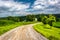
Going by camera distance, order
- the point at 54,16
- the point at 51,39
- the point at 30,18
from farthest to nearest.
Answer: the point at 30,18 < the point at 54,16 < the point at 51,39

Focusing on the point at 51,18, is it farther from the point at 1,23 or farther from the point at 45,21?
the point at 1,23

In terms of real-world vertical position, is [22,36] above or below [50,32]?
above

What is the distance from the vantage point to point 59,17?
7756 cm

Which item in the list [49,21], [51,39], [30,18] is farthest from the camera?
[30,18]

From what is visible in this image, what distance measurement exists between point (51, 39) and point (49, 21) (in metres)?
42.0

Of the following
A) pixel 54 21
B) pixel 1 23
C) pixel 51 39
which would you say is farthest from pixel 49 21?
pixel 51 39

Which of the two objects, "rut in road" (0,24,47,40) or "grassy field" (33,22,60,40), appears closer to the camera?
"grassy field" (33,22,60,40)

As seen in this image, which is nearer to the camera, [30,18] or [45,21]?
[45,21]

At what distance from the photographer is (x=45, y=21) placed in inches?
2896

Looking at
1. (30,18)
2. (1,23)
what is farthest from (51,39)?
(30,18)

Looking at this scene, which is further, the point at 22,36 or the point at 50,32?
the point at 50,32

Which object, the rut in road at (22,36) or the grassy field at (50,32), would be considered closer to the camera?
the grassy field at (50,32)

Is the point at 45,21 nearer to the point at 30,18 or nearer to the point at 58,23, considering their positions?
the point at 58,23

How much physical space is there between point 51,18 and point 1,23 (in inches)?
772
